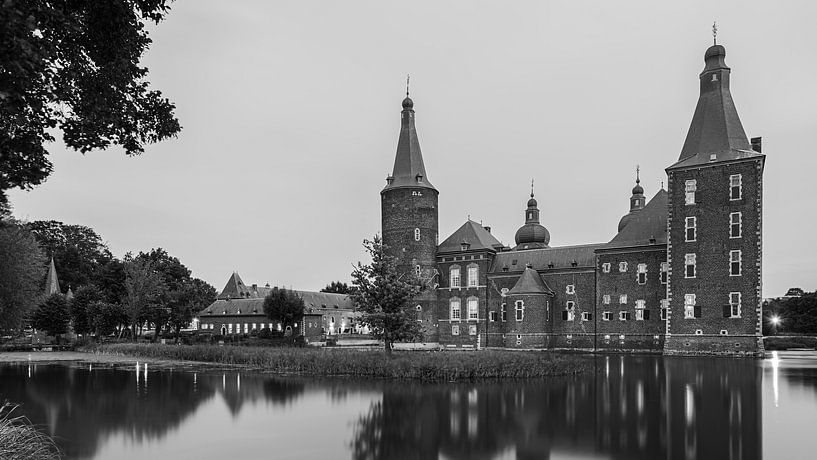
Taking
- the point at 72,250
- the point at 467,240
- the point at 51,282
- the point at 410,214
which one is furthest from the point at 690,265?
the point at 72,250

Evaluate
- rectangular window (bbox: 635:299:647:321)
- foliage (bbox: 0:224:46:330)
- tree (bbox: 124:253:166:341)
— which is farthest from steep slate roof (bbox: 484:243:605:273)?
foliage (bbox: 0:224:46:330)

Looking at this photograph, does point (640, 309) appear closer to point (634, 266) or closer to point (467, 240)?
point (634, 266)

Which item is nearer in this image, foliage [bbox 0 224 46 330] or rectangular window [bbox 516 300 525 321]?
foliage [bbox 0 224 46 330]

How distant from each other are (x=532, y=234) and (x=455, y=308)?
14.4m

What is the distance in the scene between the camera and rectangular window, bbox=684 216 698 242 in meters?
39.8

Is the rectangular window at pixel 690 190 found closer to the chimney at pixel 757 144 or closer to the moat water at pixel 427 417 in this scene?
the chimney at pixel 757 144

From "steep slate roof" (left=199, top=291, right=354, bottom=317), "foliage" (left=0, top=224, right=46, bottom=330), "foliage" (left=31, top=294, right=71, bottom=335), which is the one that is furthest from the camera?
"steep slate roof" (left=199, top=291, right=354, bottom=317)

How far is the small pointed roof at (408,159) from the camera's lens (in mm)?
50500

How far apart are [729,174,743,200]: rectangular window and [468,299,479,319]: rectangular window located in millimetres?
20713

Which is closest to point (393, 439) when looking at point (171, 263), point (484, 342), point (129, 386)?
point (129, 386)

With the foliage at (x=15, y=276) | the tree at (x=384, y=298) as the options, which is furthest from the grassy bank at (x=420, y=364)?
the foliage at (x=15, y=276)

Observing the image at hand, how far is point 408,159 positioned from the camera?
2014 inches

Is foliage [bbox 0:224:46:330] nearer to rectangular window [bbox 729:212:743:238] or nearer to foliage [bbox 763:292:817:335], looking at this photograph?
rectangular window [bbox 729:212:743:238]

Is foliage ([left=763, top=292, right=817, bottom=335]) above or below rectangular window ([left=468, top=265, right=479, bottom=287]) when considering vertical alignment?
below
